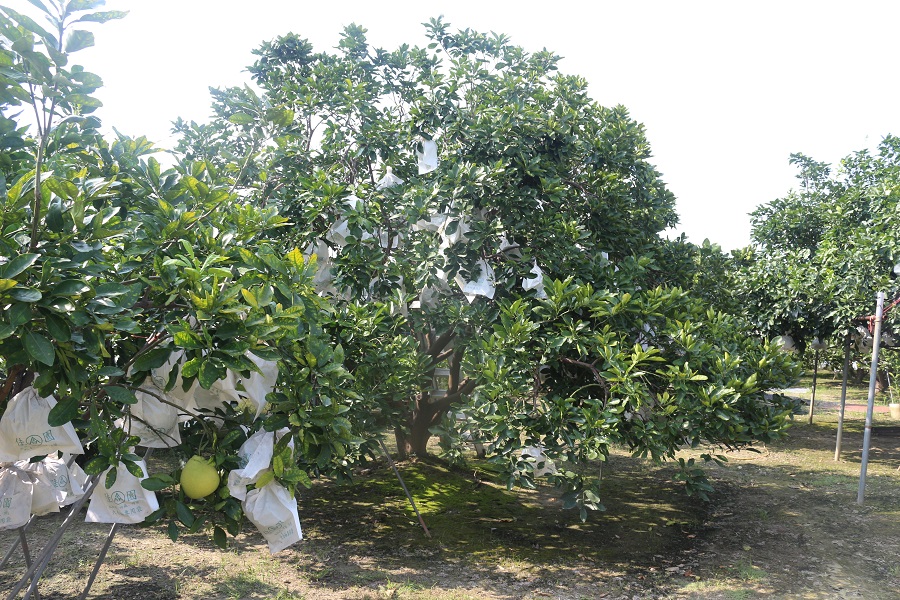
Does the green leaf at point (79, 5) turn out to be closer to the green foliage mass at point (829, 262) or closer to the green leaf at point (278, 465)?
the green leaf at point (278, 465)

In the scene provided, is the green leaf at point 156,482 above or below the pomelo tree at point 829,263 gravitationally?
below

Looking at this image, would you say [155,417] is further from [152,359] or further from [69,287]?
[69,287]

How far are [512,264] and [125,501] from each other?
10.1 ft

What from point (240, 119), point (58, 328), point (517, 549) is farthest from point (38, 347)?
point (517, 549)

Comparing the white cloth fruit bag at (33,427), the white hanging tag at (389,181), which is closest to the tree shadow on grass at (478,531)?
the white cloth fruit bag at (33,427)

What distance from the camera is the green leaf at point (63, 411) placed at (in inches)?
91.0

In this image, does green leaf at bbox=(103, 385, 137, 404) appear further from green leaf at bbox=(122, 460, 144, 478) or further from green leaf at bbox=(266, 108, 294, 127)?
green leaf at bbox=(266, 108, 294, 127)

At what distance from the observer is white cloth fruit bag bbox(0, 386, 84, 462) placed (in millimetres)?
2639

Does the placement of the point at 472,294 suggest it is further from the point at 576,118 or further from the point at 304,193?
the point at 576,118

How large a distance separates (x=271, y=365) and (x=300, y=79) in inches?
168

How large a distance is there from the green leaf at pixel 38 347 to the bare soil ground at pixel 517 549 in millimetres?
2946

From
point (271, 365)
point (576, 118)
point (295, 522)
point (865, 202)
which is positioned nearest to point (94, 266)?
point (271, 365)

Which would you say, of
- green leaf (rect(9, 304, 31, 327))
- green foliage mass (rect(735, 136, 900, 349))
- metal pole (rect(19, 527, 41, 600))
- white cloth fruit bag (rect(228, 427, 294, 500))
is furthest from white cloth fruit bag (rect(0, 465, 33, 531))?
green foliage mass (rect(735, 136, 900, 349))

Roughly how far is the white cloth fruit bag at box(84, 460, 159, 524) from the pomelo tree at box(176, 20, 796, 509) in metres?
1.65
